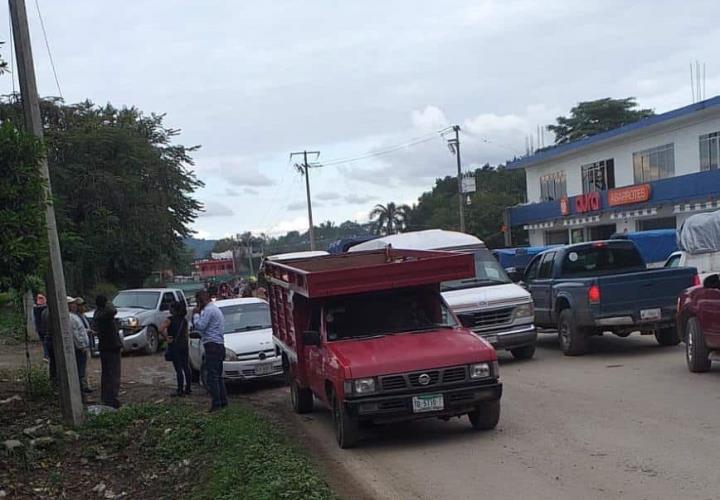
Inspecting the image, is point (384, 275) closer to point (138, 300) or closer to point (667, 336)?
point (667, 336)

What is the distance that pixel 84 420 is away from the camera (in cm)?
1114

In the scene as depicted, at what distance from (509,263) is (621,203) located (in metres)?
8.57

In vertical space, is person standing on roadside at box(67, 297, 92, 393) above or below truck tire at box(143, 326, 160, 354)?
above

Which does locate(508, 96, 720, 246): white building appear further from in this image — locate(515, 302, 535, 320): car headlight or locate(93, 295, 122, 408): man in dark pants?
locate(93, 295, 122, 408): man in dark pants

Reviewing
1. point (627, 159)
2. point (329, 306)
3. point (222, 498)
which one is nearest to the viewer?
point (222, 498)

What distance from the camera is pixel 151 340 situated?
22.3 m

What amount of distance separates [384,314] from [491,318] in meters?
5.17

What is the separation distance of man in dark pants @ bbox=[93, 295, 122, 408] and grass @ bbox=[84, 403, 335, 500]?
0.80m

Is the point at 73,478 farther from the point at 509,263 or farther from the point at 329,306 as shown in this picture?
the point at 509,263

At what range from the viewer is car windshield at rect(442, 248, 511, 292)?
50.7ft

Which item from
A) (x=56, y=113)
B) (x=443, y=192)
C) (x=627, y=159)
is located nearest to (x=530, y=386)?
(x=56, y=113)

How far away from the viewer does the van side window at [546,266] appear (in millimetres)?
16441

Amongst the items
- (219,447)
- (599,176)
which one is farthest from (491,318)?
(599,176)

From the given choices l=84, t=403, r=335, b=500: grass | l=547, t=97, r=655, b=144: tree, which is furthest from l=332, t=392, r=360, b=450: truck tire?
l=547, t=97, r=655, b=144: tree
